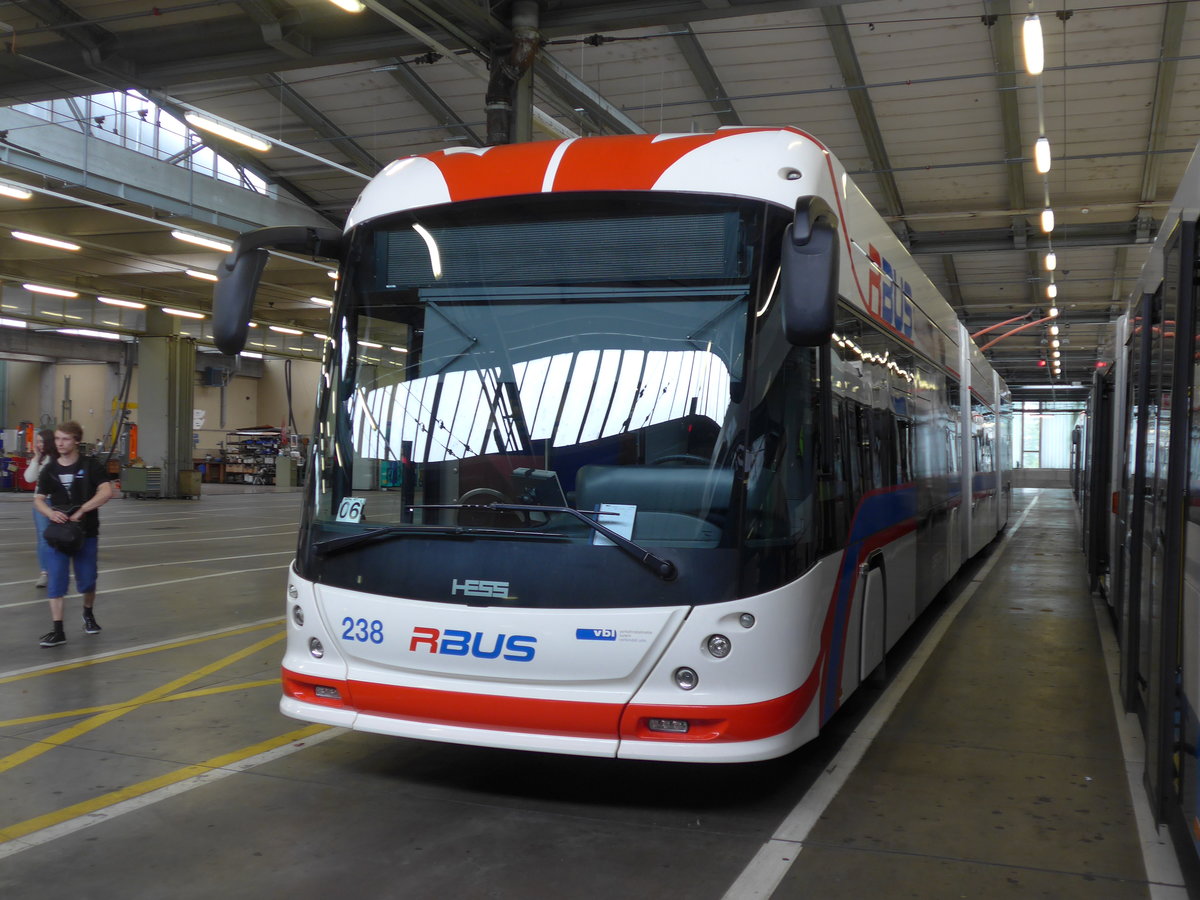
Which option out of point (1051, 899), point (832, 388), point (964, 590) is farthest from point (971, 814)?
point (964, 590)

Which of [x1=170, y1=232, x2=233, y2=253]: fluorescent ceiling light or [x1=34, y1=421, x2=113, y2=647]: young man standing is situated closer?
[x1=34, y1=421, x2=113, y2=647]: young man standing

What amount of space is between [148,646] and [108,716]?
2502mm

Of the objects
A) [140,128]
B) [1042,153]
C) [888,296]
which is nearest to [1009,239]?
[1042,153]

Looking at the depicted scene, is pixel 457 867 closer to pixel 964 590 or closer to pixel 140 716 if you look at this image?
pixel 140 716

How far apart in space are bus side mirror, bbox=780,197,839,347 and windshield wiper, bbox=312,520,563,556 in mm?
1365

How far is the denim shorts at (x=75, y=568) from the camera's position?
9148 mm

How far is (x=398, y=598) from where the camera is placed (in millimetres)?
5125

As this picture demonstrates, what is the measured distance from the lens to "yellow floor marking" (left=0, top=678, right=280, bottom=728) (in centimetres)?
679

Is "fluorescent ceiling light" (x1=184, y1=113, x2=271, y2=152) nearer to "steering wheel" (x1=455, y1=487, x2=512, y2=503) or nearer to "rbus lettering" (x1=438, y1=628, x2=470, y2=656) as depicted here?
"steering wheel" (x1=455, y1=487, x2=512, y2=503)

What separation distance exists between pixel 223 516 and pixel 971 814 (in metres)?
23.9

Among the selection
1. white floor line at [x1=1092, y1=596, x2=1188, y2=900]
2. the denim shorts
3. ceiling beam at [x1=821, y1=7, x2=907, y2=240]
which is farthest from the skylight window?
white floor line at [x1=1092, y1=596, x2=1188, y2=900]

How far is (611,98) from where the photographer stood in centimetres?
1764

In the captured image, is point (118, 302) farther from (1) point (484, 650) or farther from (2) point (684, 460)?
(2) point (684, 460)

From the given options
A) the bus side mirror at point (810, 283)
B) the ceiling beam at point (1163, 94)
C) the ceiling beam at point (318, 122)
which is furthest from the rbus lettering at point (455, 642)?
the ceiling beam at point (318, 122)
